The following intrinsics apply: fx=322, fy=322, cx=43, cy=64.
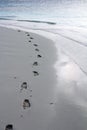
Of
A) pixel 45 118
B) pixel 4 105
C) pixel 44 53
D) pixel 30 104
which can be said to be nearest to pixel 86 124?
pixel 45 118

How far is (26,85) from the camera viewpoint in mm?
9930

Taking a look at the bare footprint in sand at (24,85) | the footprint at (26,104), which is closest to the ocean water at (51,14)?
the bare footprint in sand at (24,85)

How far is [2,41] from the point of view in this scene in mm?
16188

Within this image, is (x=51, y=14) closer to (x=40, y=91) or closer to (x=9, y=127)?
(x=40, y=91)

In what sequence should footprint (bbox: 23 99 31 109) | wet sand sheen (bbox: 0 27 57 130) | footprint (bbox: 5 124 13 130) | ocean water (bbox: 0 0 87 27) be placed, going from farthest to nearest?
ocean water (bbox: 0 0 87 27), footprint (bbox: 23 99 31 109), wet sand sheen (bbox: 0 27 57 130), footprint (bbox: 5 124 13 130)

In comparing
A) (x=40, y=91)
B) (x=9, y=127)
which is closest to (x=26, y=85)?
(x=40, y=91)

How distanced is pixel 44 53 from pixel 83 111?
6.82 meters

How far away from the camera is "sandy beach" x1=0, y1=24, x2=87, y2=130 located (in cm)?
768

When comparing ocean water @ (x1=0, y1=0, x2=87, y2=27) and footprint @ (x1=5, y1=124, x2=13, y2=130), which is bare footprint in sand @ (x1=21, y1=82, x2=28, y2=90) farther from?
ocean water @ (x1=0, y1=0, x2=87, y2=27)

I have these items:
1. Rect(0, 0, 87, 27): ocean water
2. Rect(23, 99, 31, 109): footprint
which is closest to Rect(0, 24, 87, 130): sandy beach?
Rect(23, 99, 31, 109): footprint

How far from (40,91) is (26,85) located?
576 mm

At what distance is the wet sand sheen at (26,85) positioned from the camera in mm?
7652

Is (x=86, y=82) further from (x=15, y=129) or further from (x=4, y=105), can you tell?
(x=15, y=129)

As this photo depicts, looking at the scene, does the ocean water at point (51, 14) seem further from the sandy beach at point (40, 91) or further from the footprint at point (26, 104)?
the footprint at point (26, 104)
